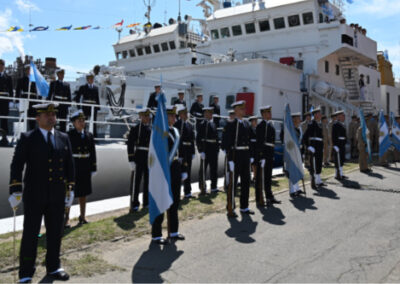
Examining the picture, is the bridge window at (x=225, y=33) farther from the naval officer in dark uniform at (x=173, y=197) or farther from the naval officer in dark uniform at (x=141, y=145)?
the naval officer in dark uniform at (x=173, y=197)

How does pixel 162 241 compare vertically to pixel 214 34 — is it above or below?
below

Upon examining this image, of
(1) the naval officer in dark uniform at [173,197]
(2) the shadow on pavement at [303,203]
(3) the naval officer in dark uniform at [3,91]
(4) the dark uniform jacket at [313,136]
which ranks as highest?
(3) the naval officer in dark uniform at [3,91]

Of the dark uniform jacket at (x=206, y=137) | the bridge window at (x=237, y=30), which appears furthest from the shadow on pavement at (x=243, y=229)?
the bridge window at (x=237, y=30)

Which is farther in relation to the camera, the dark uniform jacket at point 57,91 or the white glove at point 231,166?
the dark uniform jacket at point 57,91

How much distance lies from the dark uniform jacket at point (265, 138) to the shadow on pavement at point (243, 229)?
76.1 inches

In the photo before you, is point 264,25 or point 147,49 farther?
point 147,49

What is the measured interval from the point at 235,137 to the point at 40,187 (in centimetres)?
404

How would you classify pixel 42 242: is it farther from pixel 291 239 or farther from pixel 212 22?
pixel 212 22

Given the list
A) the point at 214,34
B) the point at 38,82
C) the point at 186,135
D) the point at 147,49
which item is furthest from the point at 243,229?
the point at 147,49

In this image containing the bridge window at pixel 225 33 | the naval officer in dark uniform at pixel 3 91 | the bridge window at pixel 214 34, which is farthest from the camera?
the bridge window at pixel 214 34

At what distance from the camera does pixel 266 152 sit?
848 centimetres

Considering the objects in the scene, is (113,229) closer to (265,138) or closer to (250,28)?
(265,138)

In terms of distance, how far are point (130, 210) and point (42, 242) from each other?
2105 millimetres

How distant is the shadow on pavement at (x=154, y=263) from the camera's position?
4.03 metres
